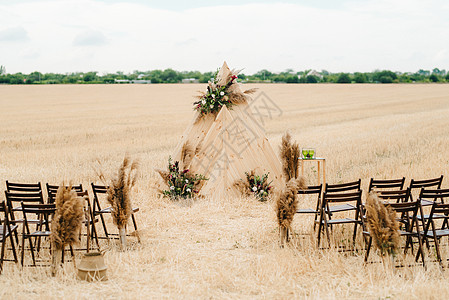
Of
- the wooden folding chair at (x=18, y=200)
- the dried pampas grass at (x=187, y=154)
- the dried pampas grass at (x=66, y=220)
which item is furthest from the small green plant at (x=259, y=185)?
the dried pampas grass at (x=66, y=220)

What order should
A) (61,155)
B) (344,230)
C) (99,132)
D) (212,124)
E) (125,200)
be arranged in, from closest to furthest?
1. (125,200)
2. (344,230)
3. (212,124)
4. (61,155)
5. (99,132)

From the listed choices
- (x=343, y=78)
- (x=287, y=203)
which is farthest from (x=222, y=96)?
(x=343, y=78)

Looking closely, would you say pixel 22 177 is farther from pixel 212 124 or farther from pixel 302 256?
pixel 302 256

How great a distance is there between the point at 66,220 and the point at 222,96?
20.9 feet

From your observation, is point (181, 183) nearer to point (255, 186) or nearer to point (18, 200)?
point (255, 186)

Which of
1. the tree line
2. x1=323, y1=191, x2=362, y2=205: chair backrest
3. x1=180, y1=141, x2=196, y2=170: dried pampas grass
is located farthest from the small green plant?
the tree line

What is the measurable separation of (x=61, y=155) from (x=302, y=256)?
12.0m

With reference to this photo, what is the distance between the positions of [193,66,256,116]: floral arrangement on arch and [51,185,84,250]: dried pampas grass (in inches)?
235

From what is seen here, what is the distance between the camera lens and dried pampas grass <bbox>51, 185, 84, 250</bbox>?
21.9ft

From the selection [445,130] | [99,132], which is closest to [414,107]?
[445,130]

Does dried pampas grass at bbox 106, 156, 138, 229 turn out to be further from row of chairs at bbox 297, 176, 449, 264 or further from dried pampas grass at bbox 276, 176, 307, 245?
row of chairs at bbox 297, 176, 449, 264

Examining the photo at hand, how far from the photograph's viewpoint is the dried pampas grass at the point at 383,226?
21.4 ft

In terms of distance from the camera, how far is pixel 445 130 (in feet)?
73.2

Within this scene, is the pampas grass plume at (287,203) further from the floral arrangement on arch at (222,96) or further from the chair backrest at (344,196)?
the floral arrangement on arch at (222,96)
